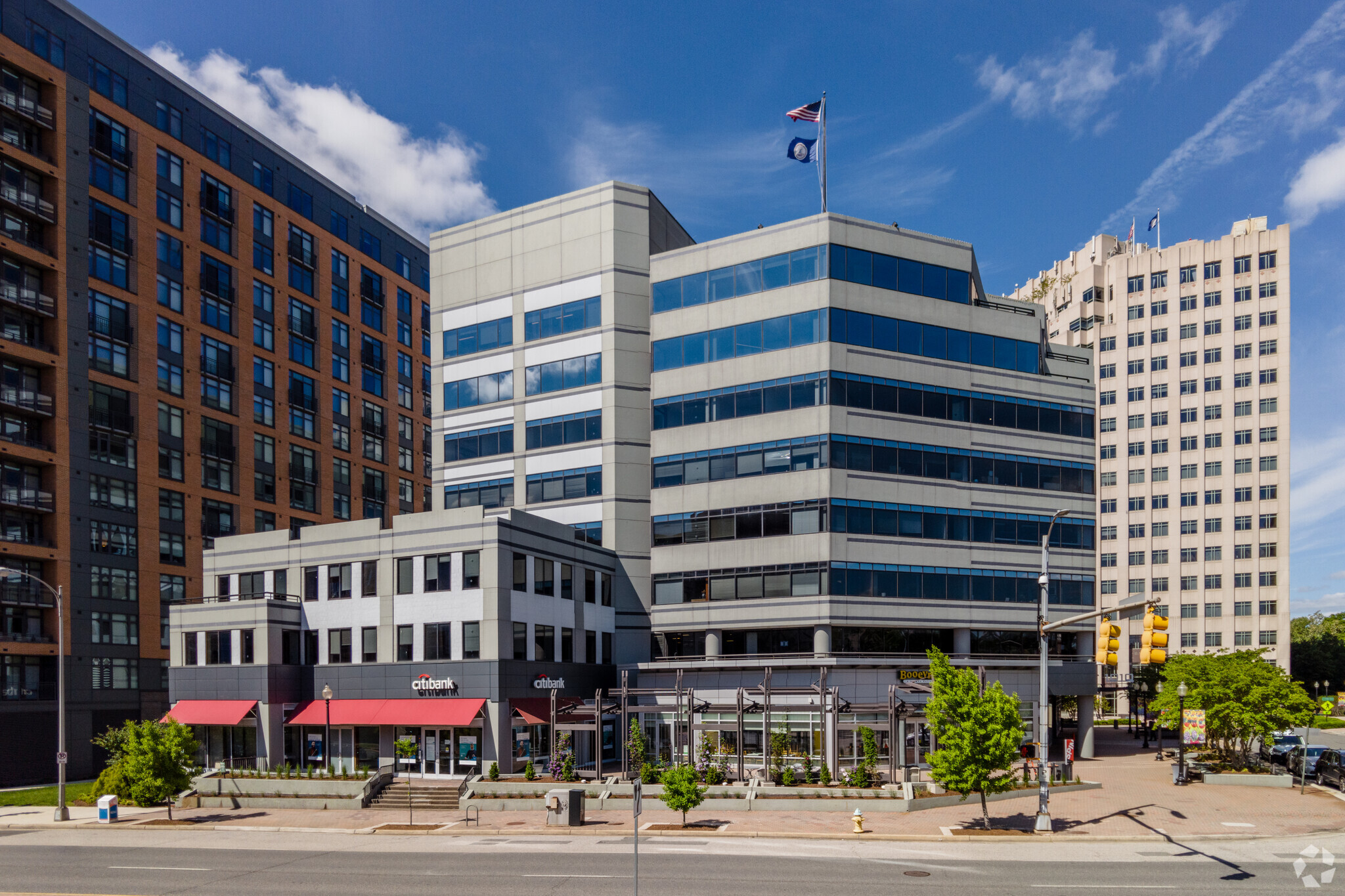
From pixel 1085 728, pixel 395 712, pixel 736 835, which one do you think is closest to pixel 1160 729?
pixel 1085 728

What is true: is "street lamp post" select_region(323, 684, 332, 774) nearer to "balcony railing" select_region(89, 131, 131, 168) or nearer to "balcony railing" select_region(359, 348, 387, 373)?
"balcony railing" select_region(89, 131, 131, 168)

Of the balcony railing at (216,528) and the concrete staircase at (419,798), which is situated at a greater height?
the balcony railing at (216,528)

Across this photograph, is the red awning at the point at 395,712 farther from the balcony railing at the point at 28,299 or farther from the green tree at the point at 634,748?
the balcony railing at the point at 28,299

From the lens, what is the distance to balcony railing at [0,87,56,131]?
60.2m

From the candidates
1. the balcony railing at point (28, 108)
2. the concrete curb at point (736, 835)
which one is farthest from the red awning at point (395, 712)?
the balcony railing at point (28, 108)

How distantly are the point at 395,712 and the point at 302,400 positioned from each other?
4357 centimetres

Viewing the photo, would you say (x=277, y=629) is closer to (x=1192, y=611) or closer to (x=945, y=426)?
(x=945, y=426)

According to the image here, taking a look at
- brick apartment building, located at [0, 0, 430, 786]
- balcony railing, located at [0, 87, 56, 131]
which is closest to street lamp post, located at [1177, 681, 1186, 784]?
brick apartment building, located at [0, 0, 430, 786]

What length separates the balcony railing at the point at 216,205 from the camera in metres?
74.6

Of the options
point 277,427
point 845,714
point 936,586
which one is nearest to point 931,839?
point 845,714

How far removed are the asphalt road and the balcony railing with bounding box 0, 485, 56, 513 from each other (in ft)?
104

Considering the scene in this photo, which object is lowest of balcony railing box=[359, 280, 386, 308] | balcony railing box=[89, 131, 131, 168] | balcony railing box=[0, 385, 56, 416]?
balcony railing box=[0, 385, 56, 416]

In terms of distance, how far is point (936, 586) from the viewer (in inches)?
2073

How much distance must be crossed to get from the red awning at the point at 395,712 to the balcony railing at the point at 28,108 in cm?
4109
